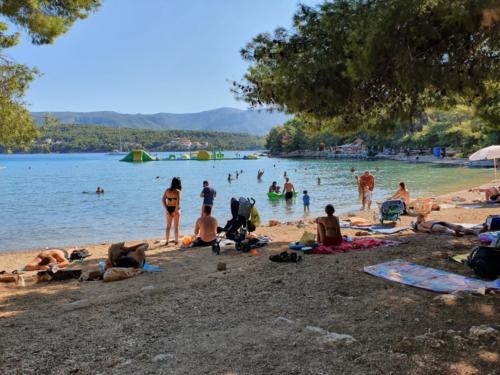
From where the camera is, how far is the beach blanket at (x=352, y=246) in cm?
794

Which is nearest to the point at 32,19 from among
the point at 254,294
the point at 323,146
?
the point at 254,294

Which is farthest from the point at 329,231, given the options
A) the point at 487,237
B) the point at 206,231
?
the point at 206,231

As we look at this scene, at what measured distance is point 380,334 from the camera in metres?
3.86

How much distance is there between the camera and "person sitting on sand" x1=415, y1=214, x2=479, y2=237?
8617mm

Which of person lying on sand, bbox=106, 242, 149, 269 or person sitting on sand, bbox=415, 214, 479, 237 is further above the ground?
person sitting on sand, bbox=415, 214, 479, 237

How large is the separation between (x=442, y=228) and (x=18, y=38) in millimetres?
8685

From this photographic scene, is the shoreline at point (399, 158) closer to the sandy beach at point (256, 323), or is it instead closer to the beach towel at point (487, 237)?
the beach towel at point (487, 237)

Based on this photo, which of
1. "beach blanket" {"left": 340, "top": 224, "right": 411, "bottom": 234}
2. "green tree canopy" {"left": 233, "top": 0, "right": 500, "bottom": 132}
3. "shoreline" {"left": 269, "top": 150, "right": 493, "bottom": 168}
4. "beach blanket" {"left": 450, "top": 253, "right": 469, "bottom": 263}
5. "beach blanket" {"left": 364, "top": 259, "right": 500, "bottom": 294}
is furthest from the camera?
"shoreline" {"left": 269, "top": 150, "right": 493, "bottom": 168}

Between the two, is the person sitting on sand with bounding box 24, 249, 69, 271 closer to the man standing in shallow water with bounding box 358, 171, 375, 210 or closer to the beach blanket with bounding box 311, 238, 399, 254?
the beach blanket with bounding box 311, 238, 399, 254

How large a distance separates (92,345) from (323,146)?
342 ft

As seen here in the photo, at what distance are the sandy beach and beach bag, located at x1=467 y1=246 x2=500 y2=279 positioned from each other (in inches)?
15.0

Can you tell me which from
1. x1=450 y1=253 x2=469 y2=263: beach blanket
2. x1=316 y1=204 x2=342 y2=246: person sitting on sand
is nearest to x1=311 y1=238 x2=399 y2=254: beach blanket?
x1=316 y1=204 x2=342 y2=246: person sitting on sand

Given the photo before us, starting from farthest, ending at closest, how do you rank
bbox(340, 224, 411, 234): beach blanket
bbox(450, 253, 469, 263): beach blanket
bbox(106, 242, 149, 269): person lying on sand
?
1. bbox(340, 224, 411, 234): beach blanket
2. bbox(106, 242, 149, 269): person lying on sand
3. bbox(450, 253, 469, 263): beach blanket

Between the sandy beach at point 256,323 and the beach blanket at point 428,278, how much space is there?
0.62 feet
